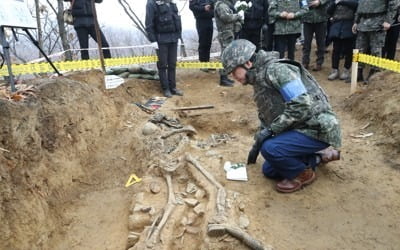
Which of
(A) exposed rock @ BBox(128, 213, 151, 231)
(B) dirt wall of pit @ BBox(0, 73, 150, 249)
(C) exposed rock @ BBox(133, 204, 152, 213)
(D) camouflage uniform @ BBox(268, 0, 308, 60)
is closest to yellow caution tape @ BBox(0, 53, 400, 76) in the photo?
(B) dirt wall of pit @ BBox(0, 73, 150, 249)

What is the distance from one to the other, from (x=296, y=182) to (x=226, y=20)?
432cm

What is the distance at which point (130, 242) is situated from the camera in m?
3.07

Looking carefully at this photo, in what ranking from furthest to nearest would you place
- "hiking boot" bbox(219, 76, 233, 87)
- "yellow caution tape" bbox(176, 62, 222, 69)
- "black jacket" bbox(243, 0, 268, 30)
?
"yellow caution tape" bbox(176, 62, 222, 69)
"hiking boot" bbox(219, 76, 233, 87)
"black jacket" bbox(243, 0, 268, 30)

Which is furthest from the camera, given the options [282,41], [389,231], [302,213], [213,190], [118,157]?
[282,41]

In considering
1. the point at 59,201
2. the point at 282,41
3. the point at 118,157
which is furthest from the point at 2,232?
the point at 282,41

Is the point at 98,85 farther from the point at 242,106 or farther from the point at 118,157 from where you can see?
the point at 242,106

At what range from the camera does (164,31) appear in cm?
623

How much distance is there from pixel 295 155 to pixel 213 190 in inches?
34.4

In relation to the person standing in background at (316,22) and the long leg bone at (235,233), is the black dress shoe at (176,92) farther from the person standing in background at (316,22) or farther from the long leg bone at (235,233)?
the long leg bone at (235,233)

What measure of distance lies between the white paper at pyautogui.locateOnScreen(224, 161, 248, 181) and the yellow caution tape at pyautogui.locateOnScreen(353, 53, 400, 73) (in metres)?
2.85

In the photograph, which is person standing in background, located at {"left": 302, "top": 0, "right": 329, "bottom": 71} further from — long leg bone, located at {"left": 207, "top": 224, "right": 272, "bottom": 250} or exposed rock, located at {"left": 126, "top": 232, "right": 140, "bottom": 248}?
exposed rock, located at {"left": 126, "top": 232, "right": 140, "bottom": 248}

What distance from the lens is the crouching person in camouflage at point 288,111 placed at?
3.14m

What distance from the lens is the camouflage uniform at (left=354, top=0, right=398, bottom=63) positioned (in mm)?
5730

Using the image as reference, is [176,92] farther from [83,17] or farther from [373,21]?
[373,21]
